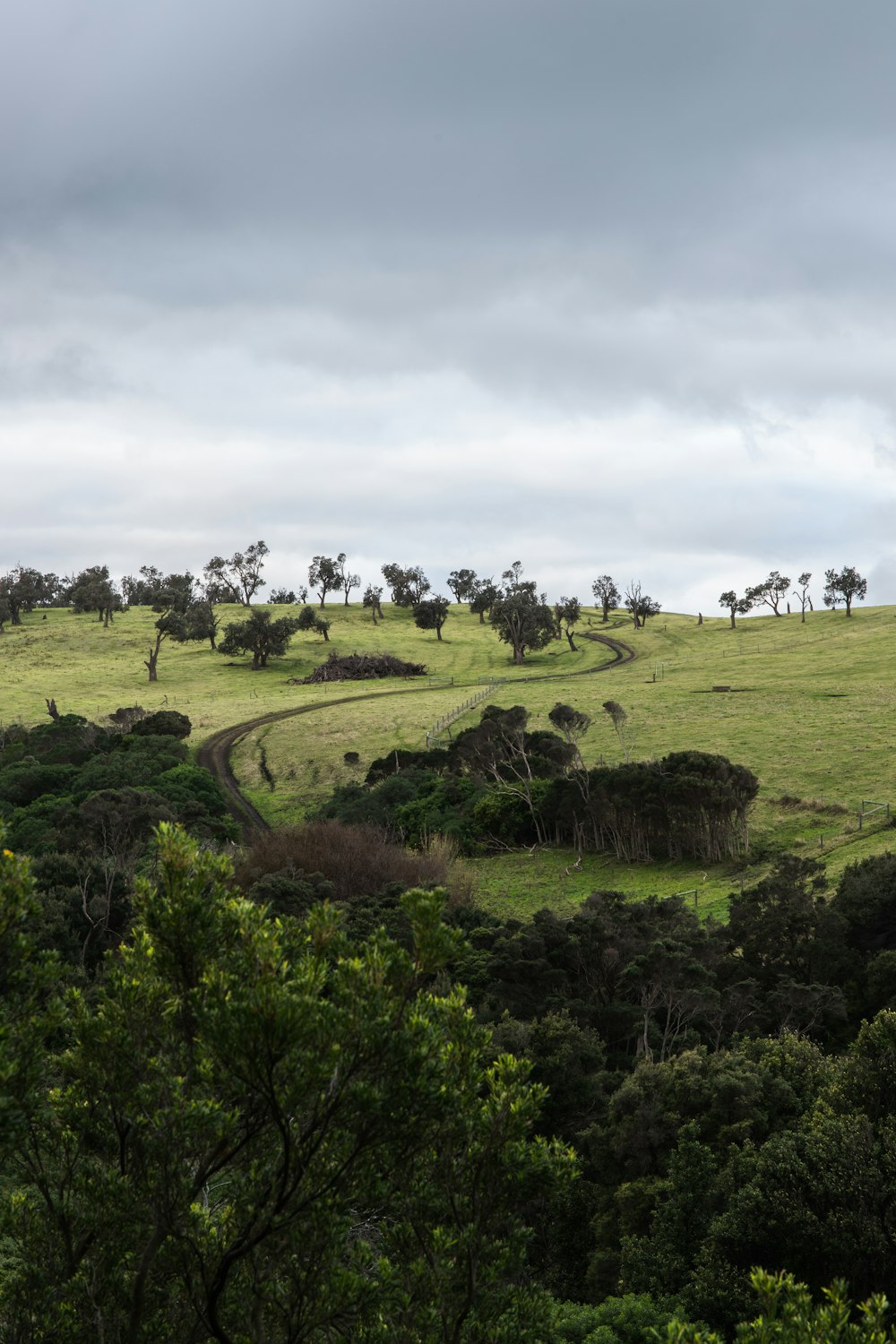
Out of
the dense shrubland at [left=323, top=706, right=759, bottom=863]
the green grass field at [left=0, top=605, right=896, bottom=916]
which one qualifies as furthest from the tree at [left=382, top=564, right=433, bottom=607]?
the dense shrubland at [left=323, top=706, right=759, bottom=863]

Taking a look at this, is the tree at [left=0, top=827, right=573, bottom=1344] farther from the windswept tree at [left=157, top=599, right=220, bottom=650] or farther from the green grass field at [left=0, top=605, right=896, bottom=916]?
the windswept tree at [left=157, top=599, right=220, bottom=650]

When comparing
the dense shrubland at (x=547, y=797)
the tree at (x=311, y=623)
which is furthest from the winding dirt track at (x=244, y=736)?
the tree at (x=311, y=623)

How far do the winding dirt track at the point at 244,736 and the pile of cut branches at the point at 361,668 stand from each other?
31.9 feet

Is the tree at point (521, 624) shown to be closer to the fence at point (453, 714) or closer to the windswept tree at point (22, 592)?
the fence at point (453, 714)

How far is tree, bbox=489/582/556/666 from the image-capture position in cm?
12238

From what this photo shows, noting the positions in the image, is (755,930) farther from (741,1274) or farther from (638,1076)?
(741,1274)

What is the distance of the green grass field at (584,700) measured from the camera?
49094 mm

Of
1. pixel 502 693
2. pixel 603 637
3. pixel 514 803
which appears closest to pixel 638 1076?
pixel 514 803

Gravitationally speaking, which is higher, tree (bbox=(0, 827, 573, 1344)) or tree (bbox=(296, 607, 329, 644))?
tree (bbox=(296, 607, 329, 644))

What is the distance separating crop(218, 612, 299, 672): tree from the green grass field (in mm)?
2562

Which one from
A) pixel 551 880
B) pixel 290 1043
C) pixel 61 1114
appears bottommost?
pixel 551 880

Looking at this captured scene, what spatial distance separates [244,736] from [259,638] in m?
38.6

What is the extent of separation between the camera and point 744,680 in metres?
91.2

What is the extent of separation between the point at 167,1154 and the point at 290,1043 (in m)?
1.89
